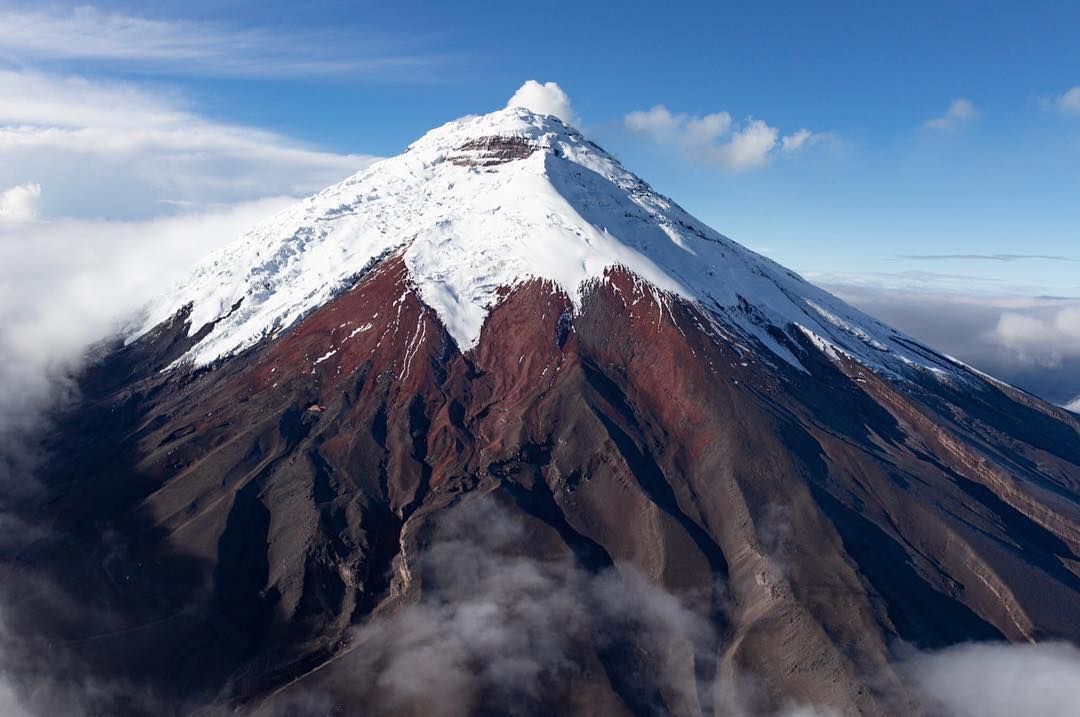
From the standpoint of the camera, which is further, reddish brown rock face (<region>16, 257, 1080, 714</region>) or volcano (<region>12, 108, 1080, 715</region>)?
reddish brown rock face (<region>16, 257, 1080, 714</region>)

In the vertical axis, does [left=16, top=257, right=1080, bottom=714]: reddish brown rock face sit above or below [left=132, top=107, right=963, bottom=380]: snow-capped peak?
below

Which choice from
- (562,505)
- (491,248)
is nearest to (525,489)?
(562,505)

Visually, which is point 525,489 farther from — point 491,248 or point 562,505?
point 491,248

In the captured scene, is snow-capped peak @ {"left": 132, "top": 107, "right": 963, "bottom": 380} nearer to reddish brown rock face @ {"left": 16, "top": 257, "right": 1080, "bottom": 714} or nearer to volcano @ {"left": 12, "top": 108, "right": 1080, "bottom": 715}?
volcano @ {"left": 12, "top": 108, "right": 1080, "bottom": 715}

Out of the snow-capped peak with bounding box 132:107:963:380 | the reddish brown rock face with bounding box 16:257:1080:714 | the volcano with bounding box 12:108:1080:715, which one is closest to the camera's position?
the volcano with bounding box 12:108:1080:715

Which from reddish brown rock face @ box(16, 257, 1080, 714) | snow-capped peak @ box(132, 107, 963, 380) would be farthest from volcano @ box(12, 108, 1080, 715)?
snow-capped peak @ box(132, 107, 963, 380)

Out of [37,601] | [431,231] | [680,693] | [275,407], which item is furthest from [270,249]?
[680,693]
